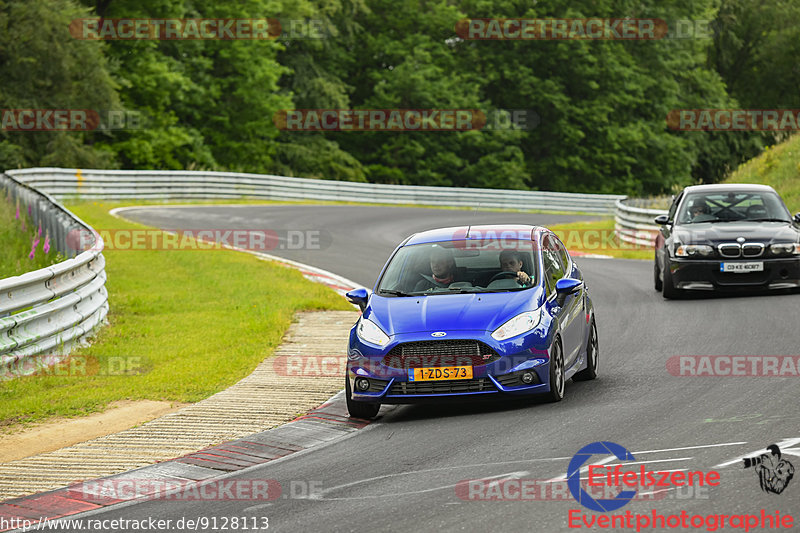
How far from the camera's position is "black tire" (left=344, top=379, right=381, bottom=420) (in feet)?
32.9

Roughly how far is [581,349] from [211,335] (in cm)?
541

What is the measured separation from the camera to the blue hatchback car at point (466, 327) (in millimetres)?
9750

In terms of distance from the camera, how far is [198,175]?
4003 centimetres

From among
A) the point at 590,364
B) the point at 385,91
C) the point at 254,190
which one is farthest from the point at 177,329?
the point at 385,91

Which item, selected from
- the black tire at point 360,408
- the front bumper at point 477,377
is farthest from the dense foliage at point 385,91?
the front bumper at point 477,377

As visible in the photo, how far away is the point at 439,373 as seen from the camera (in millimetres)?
9727

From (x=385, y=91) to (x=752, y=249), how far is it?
44.0 meters

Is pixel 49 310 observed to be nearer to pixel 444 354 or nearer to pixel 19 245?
pixel 444 354

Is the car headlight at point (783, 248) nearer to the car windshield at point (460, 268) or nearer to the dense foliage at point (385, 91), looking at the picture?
the car windshield at point (460, 268)

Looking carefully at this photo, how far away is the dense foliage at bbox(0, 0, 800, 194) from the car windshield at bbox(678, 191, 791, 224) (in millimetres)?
28909

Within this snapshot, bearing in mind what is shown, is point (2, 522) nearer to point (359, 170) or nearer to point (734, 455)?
point (734, 455)

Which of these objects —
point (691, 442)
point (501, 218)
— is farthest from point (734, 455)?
point (501, 218)

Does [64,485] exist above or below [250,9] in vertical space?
below

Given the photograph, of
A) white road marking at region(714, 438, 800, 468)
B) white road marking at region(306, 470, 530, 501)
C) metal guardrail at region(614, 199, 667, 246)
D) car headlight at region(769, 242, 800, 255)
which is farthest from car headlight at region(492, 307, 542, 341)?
metal guardrail at region(614, 199, 667, 246)
